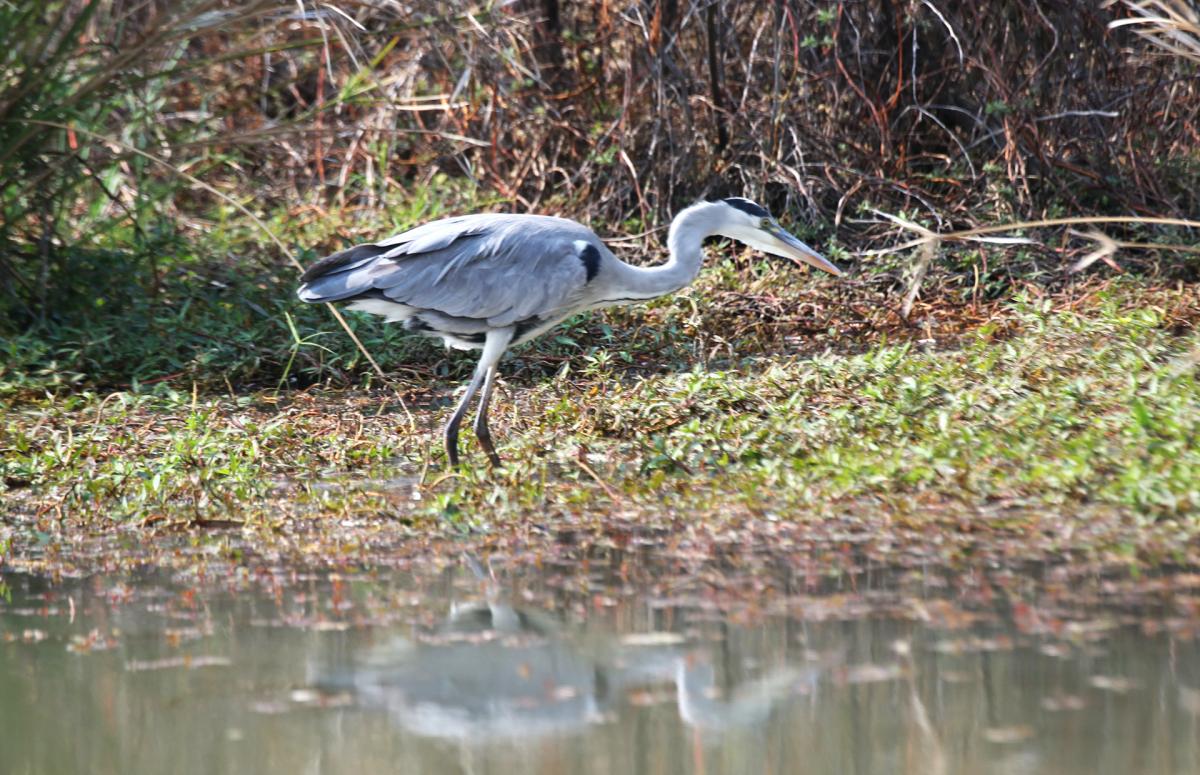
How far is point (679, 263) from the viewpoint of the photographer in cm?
621

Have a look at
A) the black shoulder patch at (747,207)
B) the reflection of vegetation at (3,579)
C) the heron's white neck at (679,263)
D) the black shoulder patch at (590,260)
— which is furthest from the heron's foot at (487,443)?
the reflection of vegetation at (3,579)

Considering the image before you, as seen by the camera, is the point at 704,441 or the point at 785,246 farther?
the point at 785,246

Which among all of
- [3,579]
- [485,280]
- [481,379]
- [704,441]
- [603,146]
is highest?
[603,146]

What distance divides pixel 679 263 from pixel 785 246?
1.78 ft

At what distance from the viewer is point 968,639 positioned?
3.56 m

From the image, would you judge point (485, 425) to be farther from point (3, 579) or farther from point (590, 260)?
point (3, 579)

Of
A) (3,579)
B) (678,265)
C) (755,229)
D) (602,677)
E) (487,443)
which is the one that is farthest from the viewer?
(755,229)

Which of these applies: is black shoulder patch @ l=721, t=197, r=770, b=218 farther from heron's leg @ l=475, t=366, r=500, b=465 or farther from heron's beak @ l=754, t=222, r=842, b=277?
heron's leg @ l=475, t=366, r=500, b=465

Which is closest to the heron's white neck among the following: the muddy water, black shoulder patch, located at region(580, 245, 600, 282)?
black shoulder patch, located at region(580, 245, 600, 282)

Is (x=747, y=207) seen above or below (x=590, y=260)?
above

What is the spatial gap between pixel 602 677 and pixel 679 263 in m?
2.95

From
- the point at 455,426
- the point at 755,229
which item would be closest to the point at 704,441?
the point at 455,426

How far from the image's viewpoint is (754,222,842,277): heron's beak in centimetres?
644

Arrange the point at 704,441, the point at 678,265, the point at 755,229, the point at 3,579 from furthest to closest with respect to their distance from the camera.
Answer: the point at 755,229 < the point at 678,265 < the point at 704,441 < the point at 3,579
